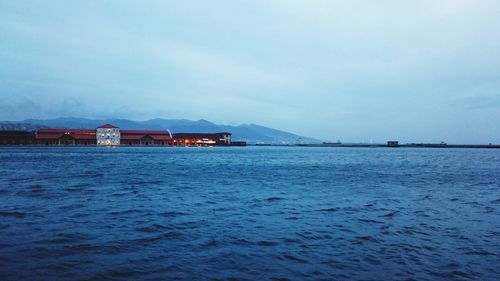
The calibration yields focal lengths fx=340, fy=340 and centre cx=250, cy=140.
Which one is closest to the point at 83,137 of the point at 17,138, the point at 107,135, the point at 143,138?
the point at 107,135

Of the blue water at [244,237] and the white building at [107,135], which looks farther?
the white building at [107,135]

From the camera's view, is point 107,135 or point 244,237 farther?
point 107,135

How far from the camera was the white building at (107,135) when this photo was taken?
17425 cm

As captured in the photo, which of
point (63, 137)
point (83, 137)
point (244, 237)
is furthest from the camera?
point (83, 137)

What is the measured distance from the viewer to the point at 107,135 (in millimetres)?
175125

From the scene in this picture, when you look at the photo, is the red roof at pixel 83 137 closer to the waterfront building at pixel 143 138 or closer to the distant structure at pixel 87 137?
the distant structure at pixel 87 137

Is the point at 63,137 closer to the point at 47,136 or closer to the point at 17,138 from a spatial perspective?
the point at 47,136

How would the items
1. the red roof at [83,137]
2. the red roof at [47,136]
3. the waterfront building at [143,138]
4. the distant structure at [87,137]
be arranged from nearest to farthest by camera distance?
the red roof at [47,136], the distant structure at [87,137], the red roof at [83,137], the waterfront building at [143,138]

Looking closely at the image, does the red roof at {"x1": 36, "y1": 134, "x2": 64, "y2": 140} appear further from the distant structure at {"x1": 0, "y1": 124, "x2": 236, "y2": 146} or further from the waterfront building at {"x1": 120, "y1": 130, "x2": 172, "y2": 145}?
the waterfront building at {"x1": 120, "y1": 130, "x2": 172, "y2": 145}

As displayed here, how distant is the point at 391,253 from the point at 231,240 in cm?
537

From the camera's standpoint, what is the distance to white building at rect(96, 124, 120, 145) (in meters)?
174

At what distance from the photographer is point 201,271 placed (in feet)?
29.4

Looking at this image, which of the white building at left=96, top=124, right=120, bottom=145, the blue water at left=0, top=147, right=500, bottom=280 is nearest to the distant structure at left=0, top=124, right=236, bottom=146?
the white building at left=96, top=124, right=120, bottom=145

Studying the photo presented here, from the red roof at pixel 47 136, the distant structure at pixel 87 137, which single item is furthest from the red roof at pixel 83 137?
the red roof at pixel 47 136
